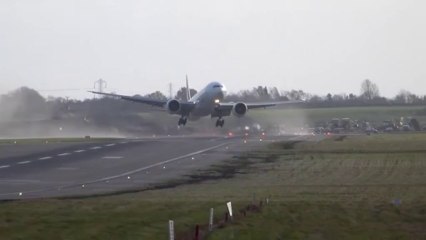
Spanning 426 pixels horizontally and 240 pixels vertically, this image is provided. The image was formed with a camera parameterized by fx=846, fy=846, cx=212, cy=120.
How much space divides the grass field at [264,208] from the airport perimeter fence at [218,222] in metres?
0.21

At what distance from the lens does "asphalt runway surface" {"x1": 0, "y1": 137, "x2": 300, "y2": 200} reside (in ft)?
121

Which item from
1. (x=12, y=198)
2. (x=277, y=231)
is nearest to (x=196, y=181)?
(x=12, y=198)

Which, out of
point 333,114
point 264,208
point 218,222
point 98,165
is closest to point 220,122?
point 98,165

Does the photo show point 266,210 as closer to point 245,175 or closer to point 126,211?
point 126,211

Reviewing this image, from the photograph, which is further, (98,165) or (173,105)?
(173,105)

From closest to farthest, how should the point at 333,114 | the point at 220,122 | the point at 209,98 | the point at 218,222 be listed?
the point at 218,222 → the point at 209,98 → the point at 220,122 → the point at 333,114

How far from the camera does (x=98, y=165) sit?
50.6 metres

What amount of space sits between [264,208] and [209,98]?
5436cm

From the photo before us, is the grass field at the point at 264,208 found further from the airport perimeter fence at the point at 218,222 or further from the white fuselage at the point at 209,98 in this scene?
the white fuselage at the point at 209,98

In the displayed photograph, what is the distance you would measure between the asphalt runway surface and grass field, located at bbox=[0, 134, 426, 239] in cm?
256

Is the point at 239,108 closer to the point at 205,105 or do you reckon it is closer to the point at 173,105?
the point at 205,105

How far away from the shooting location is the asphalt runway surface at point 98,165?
3694cm

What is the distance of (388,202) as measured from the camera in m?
29.0

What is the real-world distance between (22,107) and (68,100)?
1929 cm
